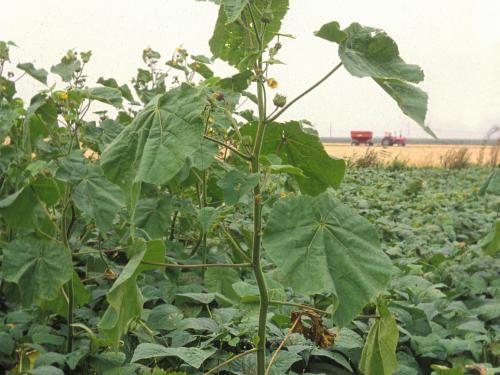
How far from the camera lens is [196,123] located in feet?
3.75

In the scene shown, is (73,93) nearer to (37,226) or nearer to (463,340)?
(37,226)

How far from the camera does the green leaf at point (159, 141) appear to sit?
110 cm

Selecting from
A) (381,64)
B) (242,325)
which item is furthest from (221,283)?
(381,64)

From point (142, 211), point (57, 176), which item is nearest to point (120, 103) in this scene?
point (57, 176)

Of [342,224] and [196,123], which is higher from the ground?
[196,123]

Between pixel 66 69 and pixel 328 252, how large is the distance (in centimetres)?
159

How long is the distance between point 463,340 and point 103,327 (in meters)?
1.31

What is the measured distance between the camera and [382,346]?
146cm

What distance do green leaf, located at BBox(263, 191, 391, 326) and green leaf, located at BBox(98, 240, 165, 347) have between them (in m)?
0.31

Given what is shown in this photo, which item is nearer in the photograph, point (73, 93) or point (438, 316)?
point (73, 93)

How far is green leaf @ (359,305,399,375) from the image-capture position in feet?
4.77

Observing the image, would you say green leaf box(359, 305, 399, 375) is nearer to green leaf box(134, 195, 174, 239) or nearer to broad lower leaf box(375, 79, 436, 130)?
broad lower leaf box(375, 79, 436, 130)

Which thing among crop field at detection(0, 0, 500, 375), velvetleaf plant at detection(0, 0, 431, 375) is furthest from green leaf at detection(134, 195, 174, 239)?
velvetleaf plant at detection(0, 0, 431, 375)

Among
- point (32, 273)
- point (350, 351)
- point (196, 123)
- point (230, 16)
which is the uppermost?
point (230, 16)
